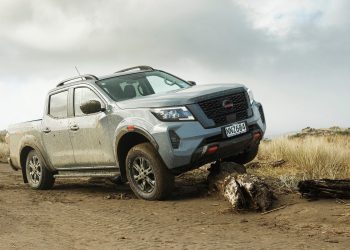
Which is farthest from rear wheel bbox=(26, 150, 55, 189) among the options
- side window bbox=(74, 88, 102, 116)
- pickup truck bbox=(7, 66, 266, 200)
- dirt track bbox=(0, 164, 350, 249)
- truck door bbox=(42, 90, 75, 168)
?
side window bbox=(74, 88, 102, 116)

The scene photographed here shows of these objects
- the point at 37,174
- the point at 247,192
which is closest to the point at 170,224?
the point at 247,192

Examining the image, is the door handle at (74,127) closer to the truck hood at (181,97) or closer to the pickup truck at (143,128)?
the pickup truck at (143,128)

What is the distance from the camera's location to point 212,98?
7.04 metres

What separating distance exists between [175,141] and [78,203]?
2077 mm

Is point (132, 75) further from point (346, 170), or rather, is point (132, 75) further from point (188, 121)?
point (346, 170)

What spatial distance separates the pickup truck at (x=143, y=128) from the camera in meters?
6.79

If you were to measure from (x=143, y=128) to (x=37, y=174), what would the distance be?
3716 millimetres

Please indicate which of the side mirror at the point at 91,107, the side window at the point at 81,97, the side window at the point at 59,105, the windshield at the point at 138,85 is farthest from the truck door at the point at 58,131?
the windshield at the point at 138,85

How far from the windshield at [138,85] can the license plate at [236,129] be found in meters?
1.53

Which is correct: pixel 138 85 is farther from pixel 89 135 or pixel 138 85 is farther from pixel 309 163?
pixel 309 163

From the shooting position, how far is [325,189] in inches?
246

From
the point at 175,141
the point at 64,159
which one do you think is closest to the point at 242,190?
the point at 175,141

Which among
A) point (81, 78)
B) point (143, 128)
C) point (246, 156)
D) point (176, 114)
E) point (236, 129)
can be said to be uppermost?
point (81, 78)

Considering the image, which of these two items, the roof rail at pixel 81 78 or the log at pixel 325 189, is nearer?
the log at pixel 325 189
